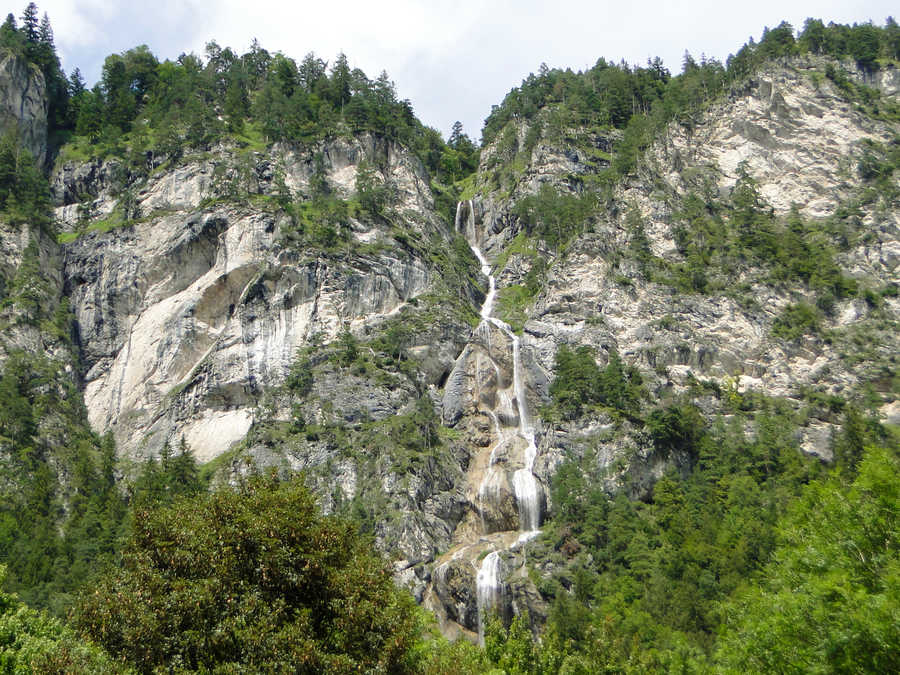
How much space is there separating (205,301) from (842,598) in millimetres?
66673

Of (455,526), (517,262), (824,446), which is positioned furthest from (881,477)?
(517,262)

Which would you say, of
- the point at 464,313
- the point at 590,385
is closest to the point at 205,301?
the point at 464,313

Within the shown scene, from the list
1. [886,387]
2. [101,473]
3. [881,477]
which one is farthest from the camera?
[886,387]

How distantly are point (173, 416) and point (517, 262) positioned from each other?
4484cm

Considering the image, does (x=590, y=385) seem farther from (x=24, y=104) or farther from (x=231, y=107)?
(x=24, y=104)

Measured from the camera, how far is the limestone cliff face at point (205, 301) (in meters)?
69.5

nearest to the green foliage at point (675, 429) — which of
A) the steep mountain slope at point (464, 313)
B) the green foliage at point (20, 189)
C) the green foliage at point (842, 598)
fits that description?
the steep mountain slope at point (464, 313)

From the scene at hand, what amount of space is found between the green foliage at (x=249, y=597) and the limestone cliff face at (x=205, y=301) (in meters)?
50.9

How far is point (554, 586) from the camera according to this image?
49688mm

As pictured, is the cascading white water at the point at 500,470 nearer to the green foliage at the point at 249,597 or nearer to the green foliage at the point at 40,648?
the green foliage at the point at 40,648

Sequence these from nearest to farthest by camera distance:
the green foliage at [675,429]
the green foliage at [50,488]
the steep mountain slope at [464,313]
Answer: the green foliage at [50,488] → the steep mountain slope at [464,313] → the green foliage at [675,429]

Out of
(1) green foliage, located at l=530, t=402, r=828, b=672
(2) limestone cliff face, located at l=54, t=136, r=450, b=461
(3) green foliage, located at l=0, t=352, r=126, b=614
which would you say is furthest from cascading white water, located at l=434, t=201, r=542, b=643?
(3) green foliage, located at l=0, t=352, r=126, b=614

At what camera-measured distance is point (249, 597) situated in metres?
15.9

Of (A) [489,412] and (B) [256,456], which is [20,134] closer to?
(B) [256,456]
